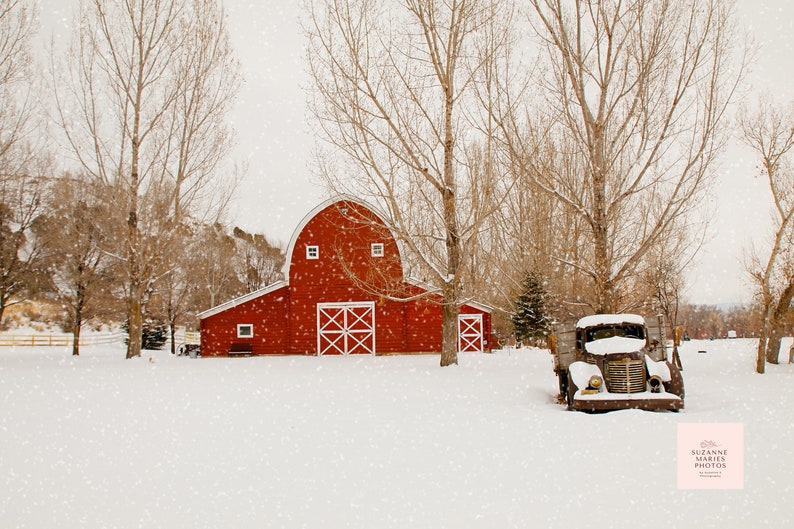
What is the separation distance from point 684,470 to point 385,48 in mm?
12138

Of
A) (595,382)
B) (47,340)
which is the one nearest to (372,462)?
(595,382)

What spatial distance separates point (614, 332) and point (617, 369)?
1.09 metres

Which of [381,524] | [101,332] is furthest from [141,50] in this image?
[101,332]

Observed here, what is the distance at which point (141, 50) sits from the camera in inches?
797

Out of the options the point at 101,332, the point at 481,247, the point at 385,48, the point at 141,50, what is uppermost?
the point at 141,50

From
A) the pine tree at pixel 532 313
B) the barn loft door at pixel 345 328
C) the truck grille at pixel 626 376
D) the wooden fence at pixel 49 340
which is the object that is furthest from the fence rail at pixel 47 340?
the truck grille at pixel 626 376

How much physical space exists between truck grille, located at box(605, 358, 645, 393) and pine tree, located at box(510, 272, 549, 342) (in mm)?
21240

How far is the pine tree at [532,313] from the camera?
29.8m

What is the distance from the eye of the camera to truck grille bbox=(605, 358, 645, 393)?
845 centimetres

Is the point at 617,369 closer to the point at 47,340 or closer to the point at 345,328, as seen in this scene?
the point at 345,328

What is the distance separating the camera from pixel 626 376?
27.8ft

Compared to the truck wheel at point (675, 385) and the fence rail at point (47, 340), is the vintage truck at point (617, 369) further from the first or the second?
the fence rail at point (47, 340)

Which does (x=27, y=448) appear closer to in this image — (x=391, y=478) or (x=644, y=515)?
(x=391, y=478)

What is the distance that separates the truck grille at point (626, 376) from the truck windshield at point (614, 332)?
3.09 ft
